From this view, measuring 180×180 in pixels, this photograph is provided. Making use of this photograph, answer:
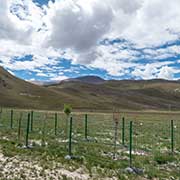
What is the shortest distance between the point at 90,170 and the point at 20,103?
151381 millimetres

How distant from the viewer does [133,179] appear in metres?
13.4

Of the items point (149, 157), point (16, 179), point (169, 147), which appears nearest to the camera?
point (16, 179)

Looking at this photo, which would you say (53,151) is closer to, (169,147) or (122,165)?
(122,165)

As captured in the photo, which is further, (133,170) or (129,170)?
(133,170)

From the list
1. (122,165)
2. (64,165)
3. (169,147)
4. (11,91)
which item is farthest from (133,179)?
(11,91)

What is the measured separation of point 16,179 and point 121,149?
32.3ft

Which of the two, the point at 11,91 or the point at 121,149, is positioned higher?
the point at 11,91

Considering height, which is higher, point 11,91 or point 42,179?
point 11,91

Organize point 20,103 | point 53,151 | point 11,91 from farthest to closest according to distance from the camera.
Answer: point 11,91
point 20,103
point 53,151

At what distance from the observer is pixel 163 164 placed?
17.3m

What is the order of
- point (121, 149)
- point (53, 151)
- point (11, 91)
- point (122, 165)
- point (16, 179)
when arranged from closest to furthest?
point (16, 179)
point (122, 165)
point (53, 151)
point (121, 149)
point (11, 91)

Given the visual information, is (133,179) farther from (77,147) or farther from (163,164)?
(77,147)

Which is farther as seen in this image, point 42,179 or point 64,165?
point 64,165

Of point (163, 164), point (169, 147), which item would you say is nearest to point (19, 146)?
point (163, 164)
